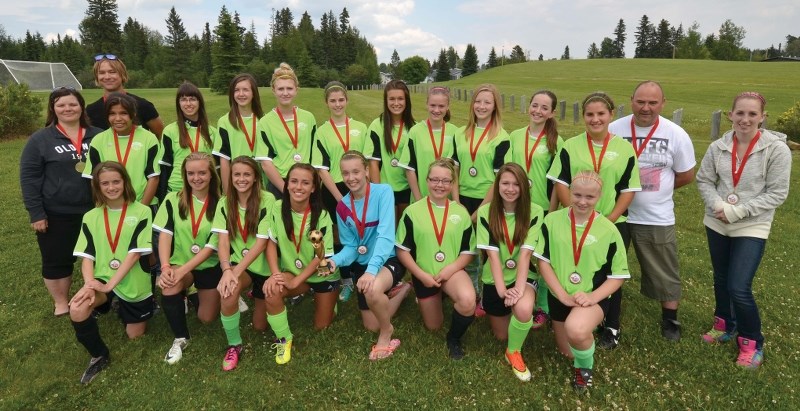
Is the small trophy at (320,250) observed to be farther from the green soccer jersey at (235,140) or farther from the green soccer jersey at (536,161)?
the green soccer jersey at (536,161)

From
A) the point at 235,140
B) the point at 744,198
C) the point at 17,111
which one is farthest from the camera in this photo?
the point at 17,111

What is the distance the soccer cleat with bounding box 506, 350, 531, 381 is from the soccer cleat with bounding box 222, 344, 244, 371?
2.51m

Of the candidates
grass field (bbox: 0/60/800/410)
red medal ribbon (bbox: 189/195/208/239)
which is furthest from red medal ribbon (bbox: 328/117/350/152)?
grass field (bbox: 0/60/800/410)

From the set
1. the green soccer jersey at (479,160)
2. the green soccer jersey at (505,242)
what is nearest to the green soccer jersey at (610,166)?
the green soccer jersey at (505,242)

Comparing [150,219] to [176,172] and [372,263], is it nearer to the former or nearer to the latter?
[176,172]

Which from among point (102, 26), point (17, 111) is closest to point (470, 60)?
point (102, 26)

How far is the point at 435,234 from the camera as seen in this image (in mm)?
4582

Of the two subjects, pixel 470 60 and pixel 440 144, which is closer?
pixel 440 144

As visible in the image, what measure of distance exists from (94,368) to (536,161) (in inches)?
179

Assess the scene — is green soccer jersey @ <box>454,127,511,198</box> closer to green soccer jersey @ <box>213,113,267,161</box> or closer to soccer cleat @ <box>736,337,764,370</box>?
green soccer jersey @ <box>213,113,267,161</box>

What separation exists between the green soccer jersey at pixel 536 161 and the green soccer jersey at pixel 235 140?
113 inches

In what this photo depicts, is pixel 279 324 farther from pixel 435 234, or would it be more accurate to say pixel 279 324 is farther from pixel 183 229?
pixel 435 234

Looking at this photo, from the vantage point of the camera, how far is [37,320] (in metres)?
5.32

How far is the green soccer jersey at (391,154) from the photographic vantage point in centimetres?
552
